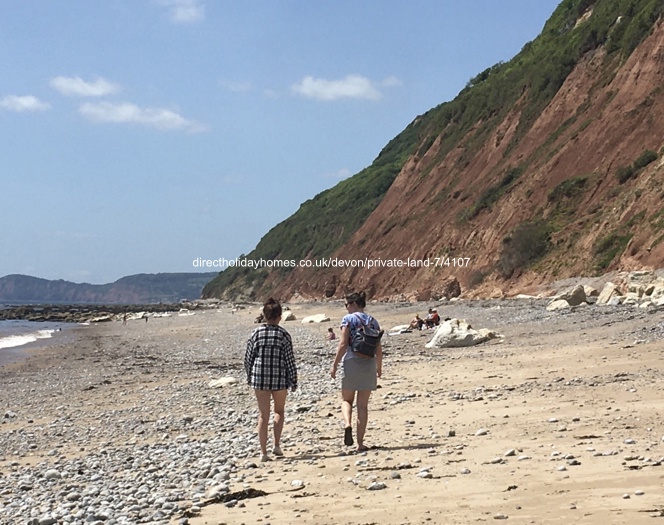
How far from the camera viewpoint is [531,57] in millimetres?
68312

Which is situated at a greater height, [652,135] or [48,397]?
[652,135]

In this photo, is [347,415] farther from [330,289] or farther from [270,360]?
[330,289]

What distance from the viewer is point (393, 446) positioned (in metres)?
8.05

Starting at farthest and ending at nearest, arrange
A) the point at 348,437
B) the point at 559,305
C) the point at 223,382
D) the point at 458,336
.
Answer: the point at 559,305 < the point at 458,336 < the point at 223,382 < the point at 348,437

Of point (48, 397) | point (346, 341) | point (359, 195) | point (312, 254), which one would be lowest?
point (48, 397)

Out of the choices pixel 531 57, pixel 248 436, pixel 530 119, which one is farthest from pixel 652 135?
pixel 248 436

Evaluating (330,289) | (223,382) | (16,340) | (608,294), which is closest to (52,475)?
(223,382)

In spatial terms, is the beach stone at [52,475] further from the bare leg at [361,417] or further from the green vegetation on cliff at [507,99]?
the green vegetation on cliff at [507,99]

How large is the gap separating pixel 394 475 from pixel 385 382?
22.5ft

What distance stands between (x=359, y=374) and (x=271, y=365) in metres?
0.94

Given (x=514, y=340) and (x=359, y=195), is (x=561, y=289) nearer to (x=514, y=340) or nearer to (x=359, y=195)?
(x=514, y=340)

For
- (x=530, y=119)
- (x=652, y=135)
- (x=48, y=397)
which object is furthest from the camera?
(x=530, y=119)

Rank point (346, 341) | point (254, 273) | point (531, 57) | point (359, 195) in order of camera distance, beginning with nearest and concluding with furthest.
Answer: point (346, 341), point (531, 57), point (359, 195), point (254, 273)

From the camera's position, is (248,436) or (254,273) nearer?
(248,436)
